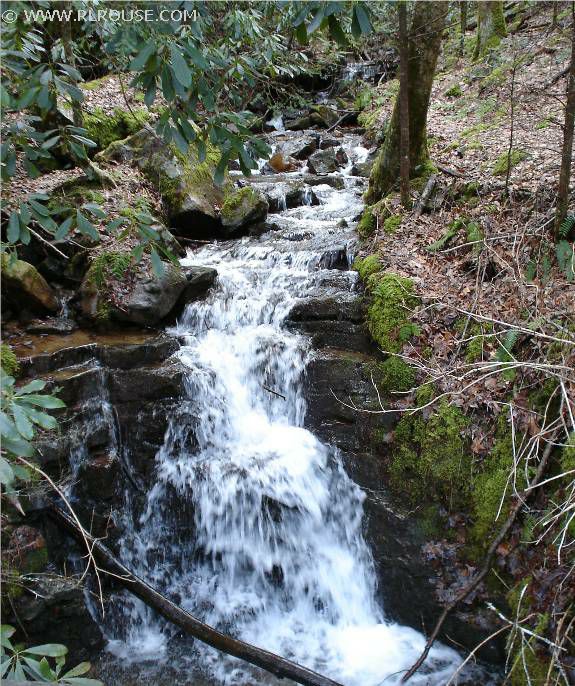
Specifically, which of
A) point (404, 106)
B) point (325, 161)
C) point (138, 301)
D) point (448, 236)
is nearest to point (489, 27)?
point (325, 161)

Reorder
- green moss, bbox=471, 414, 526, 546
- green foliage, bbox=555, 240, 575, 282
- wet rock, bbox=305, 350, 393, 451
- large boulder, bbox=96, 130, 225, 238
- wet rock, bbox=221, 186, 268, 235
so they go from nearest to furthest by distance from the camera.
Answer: green moss, bbox=471, 414, 526, 546 → green foliage, bbox=555, 240, 575, 282 → wet rock, bbox=305, 350, 393, 451 → large boulder, bbox=96, 130, 225, 238 → wet rock, bbox=221, 186, 268, 235

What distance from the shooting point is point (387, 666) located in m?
4.43

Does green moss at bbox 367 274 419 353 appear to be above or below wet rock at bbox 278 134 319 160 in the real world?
below

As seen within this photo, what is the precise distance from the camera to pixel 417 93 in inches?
286

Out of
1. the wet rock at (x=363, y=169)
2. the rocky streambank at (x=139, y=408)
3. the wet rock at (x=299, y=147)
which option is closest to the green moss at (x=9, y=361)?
the rocky streambank at (x=139, y=408)

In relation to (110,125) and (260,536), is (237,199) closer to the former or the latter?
(110,125)

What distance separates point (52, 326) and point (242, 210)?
13.9ft

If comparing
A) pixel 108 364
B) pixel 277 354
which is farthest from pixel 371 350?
pixel 108 364

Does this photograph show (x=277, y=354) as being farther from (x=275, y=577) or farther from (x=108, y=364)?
(x=275, y=577)

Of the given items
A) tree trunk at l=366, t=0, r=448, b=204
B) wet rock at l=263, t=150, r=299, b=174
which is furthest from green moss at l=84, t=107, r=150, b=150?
tree trunk at l=366, t=0, r=448, b=204

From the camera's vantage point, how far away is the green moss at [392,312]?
5.39 m

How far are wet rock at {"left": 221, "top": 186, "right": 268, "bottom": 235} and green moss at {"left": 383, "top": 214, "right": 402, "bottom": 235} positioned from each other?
2944mm

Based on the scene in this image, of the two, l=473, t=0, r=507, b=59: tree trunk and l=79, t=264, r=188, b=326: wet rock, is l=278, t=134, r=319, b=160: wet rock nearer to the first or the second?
l=473, t=0, r=507, b=59: tree trunk

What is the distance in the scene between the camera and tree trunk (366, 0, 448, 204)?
22.2 feet
